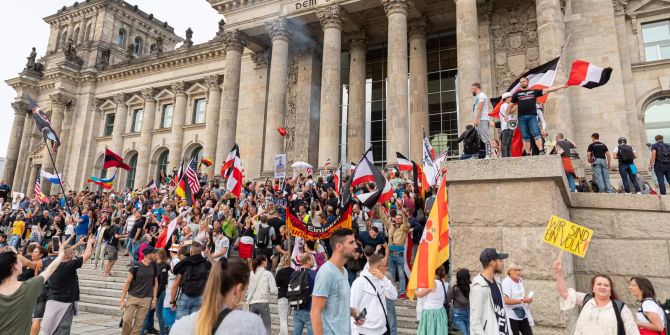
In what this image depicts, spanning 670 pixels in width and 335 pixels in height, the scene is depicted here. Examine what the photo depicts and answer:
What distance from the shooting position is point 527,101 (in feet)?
23.3

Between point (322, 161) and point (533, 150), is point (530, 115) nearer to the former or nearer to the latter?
point (533, 150)

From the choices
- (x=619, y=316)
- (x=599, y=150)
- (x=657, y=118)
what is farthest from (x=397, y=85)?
(x=619, y=316)

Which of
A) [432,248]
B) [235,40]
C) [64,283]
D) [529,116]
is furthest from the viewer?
[235,40]

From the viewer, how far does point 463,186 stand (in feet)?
19.7

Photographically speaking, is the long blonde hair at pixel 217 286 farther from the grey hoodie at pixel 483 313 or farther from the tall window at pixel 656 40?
the tall window at pixel 656 40

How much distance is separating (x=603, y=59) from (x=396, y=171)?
11170 millimetres

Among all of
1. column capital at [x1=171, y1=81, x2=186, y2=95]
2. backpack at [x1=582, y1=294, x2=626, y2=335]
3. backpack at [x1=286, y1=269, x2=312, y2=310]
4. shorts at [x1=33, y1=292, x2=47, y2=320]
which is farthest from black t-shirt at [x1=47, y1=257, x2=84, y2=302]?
column capital at [x1=171, y1=81, x2=186, y2=95]

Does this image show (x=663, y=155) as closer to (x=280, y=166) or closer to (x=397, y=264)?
(x=397, y=264)

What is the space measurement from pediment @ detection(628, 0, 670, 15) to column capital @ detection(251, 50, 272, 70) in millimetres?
19579

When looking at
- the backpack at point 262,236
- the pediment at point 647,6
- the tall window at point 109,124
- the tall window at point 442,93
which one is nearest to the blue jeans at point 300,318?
the backpack at point 262,236

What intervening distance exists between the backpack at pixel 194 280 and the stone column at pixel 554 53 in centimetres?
1511

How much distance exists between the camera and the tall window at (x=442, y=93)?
2278 centimetres

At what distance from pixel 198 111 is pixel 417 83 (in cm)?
2056

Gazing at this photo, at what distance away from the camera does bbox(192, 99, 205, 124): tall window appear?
114ft
